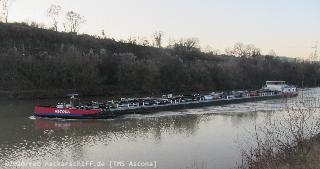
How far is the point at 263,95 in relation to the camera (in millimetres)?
72500

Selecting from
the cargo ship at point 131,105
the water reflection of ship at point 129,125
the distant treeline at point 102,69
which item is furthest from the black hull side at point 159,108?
the distant treeline at point 102,69

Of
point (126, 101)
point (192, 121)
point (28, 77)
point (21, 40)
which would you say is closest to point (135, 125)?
point (192, 121)

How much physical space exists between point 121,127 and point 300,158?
23.0 m

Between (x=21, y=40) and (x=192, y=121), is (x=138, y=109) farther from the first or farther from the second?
(x=21, y=40)

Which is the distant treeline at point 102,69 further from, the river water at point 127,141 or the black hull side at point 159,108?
the river water at point 127,141

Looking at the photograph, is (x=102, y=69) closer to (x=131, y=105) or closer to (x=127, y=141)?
(x=131, y=105)

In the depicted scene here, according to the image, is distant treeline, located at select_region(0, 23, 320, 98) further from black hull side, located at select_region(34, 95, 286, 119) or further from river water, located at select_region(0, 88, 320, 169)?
river water, located at select_region(0, 88, 320, 169)

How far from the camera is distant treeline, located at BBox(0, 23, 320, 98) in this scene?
70375 millimetres

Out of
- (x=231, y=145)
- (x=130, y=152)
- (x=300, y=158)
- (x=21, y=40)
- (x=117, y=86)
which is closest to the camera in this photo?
(x=300, y=158)

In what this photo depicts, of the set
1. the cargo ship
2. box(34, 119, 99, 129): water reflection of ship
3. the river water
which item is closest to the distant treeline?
the cargo ship

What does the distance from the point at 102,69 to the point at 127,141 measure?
1914 inches

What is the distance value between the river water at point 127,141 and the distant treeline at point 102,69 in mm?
23358

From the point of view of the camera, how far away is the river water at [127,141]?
2492 cm

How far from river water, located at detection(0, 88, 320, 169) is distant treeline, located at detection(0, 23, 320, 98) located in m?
23.4
